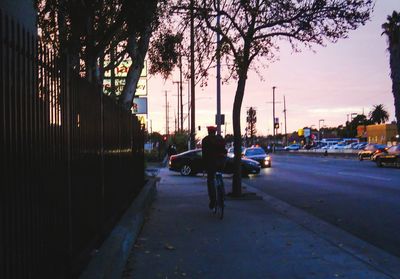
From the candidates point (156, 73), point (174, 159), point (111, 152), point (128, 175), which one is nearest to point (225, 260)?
point (111, 152)

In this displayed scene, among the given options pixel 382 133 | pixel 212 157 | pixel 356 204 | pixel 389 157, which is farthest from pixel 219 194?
pixel 382 133

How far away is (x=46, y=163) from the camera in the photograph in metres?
4.14

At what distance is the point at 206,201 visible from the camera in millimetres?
14148

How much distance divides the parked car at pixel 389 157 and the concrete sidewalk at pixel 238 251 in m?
23.8

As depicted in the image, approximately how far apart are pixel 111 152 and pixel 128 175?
8.52 ft

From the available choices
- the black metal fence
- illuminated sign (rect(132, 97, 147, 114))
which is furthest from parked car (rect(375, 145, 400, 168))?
the black metal fence

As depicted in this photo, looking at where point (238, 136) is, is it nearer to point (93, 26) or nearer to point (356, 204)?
point (356, 204)

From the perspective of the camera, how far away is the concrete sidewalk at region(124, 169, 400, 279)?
638 cm

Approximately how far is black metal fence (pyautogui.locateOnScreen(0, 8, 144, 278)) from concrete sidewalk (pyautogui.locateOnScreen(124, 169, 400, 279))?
3.25 ft

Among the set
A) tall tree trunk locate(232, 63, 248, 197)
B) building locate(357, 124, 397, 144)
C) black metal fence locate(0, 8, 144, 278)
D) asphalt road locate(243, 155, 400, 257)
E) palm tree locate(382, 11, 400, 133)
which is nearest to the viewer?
black metal fence locate(0, 8, 144, 278)

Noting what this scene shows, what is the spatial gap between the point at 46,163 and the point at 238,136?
11346mm

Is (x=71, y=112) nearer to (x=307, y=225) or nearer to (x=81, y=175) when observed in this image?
(x=81, y=175)

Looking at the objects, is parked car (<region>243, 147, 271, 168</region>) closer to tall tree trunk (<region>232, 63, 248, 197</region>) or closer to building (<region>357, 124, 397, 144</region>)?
tall tree trunk (<region>232, 63, 248, 197</region>)

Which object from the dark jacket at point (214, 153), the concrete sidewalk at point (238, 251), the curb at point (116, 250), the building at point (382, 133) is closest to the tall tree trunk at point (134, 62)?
the dark jacket at point (214, 153)
